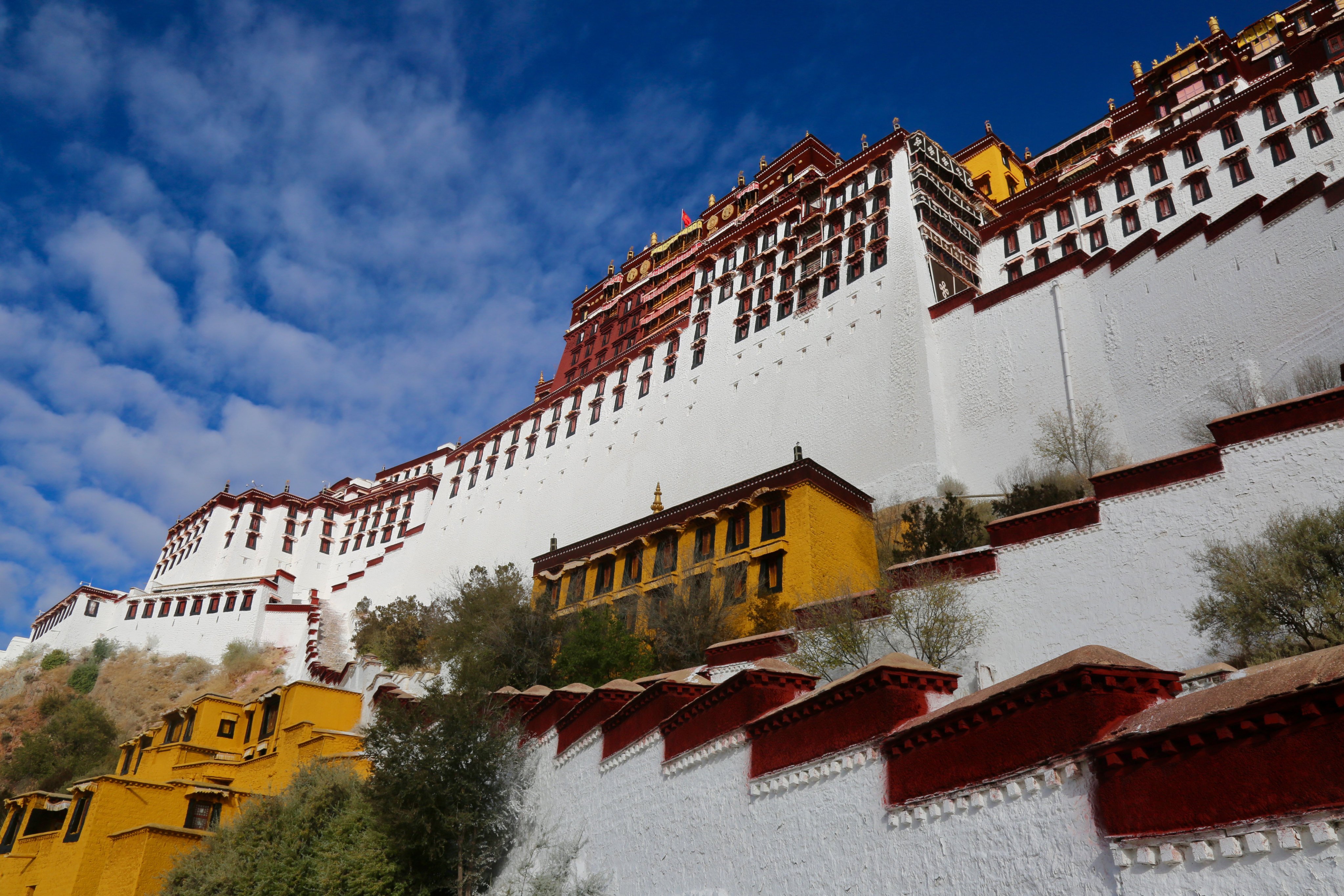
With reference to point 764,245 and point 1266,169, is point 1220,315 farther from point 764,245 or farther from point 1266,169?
point 764,245

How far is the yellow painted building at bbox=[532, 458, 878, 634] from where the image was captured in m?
19.3

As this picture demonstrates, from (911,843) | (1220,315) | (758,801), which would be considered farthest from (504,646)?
(1220,315)

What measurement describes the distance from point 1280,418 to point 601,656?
36.9 feet

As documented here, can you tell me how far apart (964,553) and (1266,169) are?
646 inches

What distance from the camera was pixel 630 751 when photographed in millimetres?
10852

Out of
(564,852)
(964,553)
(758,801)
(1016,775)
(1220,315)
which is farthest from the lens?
(1220,315)

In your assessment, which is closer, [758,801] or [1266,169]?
[758,801]

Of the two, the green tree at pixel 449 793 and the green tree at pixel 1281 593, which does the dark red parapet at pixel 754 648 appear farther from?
the green tree at pixel 1281 593

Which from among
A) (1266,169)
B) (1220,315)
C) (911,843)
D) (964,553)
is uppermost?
(1266,169)

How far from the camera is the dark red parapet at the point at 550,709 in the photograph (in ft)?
42.7

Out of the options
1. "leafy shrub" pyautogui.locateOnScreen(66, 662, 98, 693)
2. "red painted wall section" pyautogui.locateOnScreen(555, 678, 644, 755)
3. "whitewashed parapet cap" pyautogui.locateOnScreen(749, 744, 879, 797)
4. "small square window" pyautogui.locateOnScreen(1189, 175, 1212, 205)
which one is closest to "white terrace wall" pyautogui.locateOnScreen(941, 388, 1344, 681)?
"red painted wall section" pyautogui.locateOnScreen(555, 678, 644, 755)

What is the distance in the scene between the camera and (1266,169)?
22.6 m

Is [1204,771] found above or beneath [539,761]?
beneath

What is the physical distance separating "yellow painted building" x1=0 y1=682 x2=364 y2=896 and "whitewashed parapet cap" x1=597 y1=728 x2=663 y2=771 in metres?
5.73
